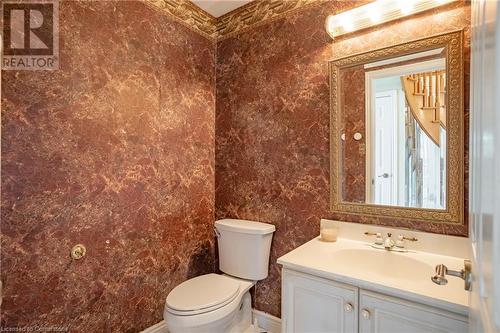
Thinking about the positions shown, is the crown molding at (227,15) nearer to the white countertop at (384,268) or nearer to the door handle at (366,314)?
the white countertop at (384,268)

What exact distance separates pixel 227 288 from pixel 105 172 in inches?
40.9

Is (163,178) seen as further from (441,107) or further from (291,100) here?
(441,107)

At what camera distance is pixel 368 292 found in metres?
1.05

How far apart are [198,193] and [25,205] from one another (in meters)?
1.07

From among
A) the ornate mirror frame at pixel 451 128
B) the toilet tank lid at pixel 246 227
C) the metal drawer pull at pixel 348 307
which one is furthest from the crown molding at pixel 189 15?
the metal drawer pull at pixel 348 307

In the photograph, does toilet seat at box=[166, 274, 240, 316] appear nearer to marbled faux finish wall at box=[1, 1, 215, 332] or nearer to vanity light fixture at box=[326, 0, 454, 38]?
marbled faux finish wall at box=[1, 1, 215, 332]

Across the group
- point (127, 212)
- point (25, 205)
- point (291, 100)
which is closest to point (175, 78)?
point (291, 100)

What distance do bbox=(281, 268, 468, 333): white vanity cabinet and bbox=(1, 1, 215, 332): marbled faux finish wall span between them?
3.27ft

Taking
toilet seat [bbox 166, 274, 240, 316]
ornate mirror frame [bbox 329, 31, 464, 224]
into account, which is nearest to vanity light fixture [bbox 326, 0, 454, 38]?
ornate mirror frame [bbox 329, 31, 464, 224]

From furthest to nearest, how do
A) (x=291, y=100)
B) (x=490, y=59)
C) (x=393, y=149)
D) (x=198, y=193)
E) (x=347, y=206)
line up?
(x=198, y=193) < (x=291, y=100) < (x=347, y=206) < (x=393, y=149) < (x=490, y=59)

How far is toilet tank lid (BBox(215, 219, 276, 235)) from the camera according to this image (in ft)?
5.85

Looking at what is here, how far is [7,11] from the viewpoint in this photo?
1.21 meters

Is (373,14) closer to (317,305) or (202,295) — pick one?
(317,305)

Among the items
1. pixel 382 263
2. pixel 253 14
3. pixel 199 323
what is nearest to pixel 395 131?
pixel 382 263
